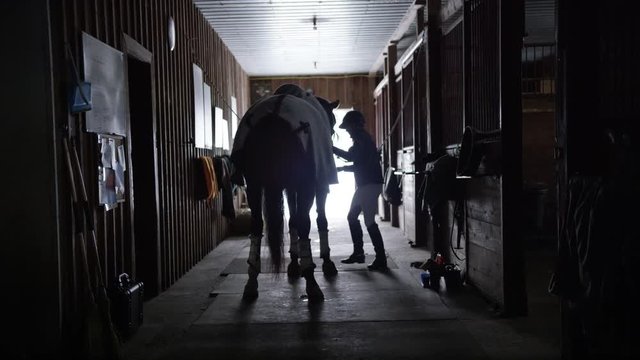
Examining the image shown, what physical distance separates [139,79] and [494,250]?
3034 millimetres

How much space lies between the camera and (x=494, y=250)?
3.73m

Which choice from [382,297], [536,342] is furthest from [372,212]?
[536,342]

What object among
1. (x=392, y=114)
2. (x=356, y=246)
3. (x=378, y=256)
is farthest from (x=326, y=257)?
(x=392, y=114)

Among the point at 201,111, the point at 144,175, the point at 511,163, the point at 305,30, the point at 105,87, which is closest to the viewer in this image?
the point at 105,87

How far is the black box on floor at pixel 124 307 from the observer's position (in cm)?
317

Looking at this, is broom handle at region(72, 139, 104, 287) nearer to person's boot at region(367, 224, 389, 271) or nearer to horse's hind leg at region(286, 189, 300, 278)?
horse's hind leg at region(286, 189, 300, 278)

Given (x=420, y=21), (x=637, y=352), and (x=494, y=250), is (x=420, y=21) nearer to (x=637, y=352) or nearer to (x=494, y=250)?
(x=494, y=250)

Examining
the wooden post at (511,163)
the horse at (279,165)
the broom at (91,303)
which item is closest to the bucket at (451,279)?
the wooden post at (511,163)

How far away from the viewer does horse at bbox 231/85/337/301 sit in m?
3.86

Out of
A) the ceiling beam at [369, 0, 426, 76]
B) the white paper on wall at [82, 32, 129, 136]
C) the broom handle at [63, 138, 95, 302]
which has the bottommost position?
the broom handle at [63, 138, 95, 302]

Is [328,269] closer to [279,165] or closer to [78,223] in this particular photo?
[279,165]

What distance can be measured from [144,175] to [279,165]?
1288mm

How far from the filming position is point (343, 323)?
342cm

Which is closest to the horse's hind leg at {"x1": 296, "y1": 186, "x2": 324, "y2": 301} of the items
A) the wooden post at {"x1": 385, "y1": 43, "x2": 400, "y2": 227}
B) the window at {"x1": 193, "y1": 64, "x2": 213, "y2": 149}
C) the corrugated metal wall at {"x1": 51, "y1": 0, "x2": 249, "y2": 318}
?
the corrugated metal wall at {"x1": 51, "y1": 0, "x2": 249, "y2": 318}
